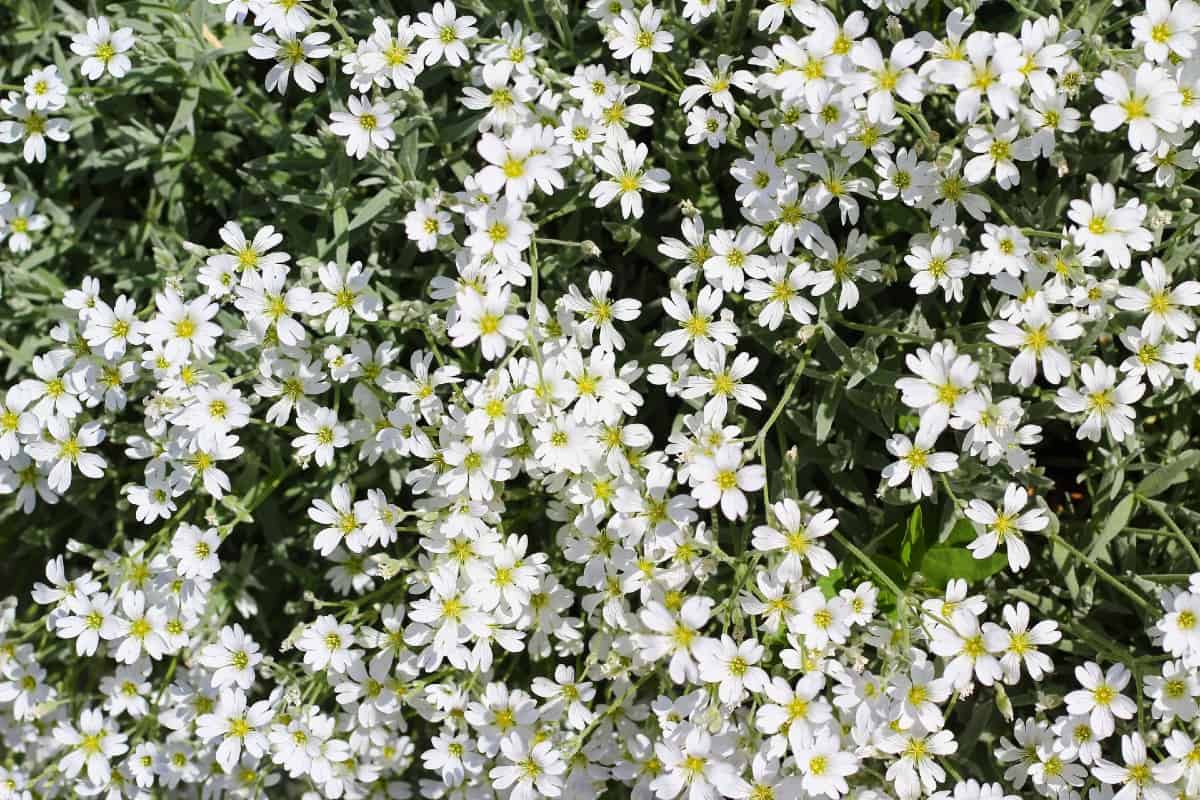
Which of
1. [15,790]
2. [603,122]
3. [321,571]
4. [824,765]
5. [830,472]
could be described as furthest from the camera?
[321,571]

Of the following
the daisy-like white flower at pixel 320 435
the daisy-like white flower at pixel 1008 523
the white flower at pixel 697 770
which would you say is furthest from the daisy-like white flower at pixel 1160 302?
the daisy-like white flower at pixel 320 435

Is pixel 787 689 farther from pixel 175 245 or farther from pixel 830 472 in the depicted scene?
pixel 175 245

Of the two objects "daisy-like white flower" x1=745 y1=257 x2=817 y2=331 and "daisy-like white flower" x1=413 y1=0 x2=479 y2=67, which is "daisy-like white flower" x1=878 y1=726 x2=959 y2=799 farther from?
"daisy-like white flower" x1=413 y1=0 x2=479 y2=67

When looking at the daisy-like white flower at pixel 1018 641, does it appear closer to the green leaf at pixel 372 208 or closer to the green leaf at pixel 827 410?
the green leaf at pixel 827 410

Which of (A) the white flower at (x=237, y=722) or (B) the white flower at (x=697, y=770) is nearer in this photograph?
(B) the white flower at (x=697, y=770)

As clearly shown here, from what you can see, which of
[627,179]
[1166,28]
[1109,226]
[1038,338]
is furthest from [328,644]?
[1166,28]

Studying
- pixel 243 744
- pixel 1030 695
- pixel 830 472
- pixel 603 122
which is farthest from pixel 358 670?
pixel 1030 695

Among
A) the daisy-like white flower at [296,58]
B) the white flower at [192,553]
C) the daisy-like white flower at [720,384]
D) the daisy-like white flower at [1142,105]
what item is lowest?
the white flower at [192,553]

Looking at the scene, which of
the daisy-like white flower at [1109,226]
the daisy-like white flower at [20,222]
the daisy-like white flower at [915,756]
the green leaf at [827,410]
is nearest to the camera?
the daisy-like white flower at [1109,226]
